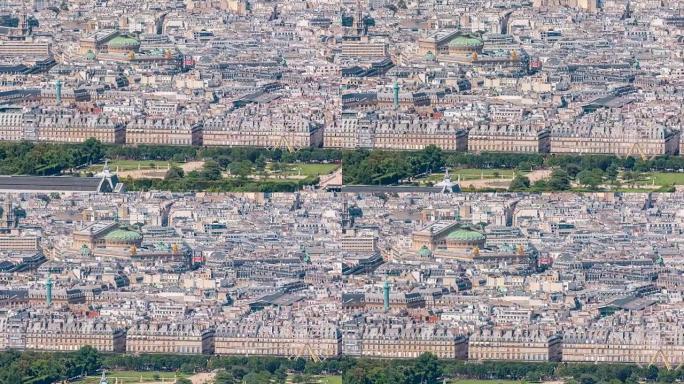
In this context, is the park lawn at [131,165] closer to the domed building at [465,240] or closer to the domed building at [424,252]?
the domed building at [465,240]

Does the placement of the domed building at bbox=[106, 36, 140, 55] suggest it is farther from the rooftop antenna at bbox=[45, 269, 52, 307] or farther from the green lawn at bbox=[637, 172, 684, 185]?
the rooftop antenna at bbox=[45, 269, 52, 307]

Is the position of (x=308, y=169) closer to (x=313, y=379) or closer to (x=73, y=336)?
(x=73, y=336)

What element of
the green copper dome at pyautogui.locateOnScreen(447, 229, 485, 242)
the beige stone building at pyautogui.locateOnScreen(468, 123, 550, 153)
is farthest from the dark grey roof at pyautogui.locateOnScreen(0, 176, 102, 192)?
the beige stone building at pyautogui.locateOnScreen(468, 123, 550, 153)

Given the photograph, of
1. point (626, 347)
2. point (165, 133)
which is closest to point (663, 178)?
point (165, 133)

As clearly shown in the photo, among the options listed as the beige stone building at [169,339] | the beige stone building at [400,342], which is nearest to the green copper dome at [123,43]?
the beige stone building at [169,339]

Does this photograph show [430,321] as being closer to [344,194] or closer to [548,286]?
[548,286]

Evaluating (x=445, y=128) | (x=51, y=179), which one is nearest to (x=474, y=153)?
(x=445, y=128)
